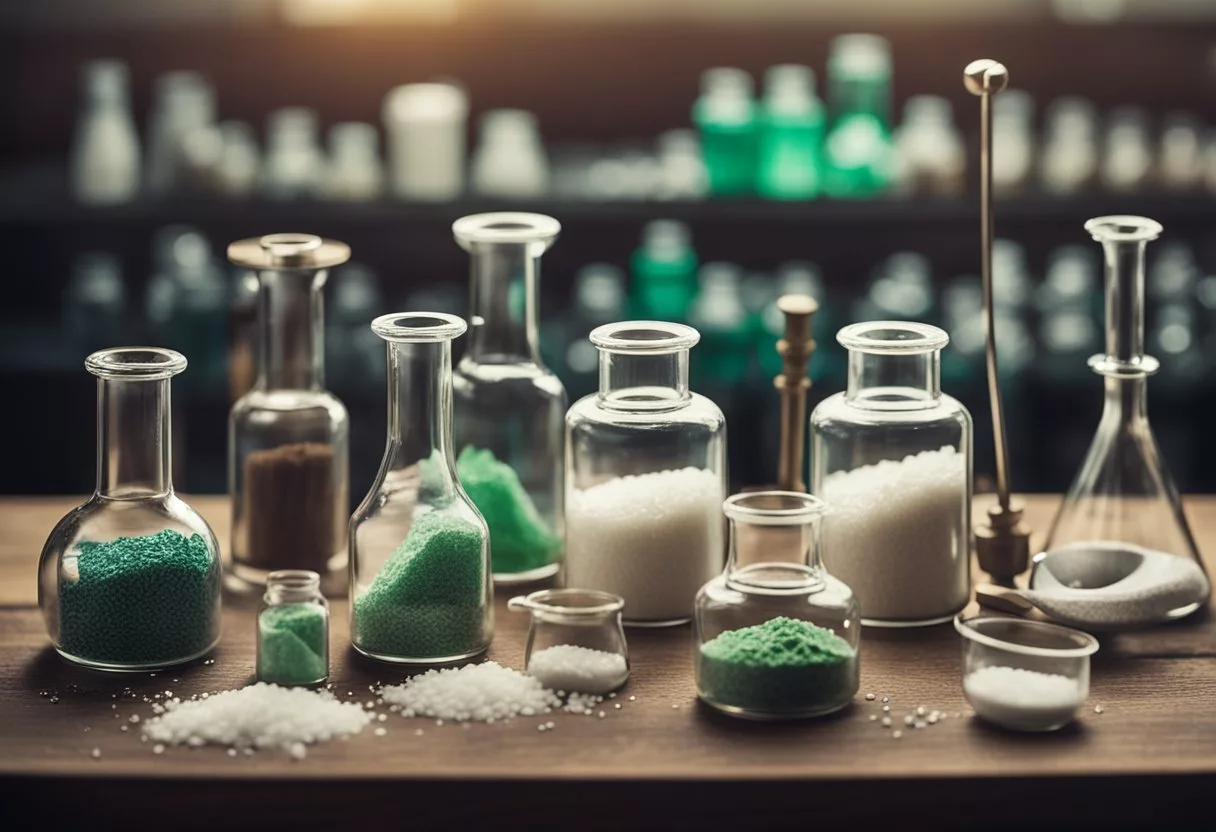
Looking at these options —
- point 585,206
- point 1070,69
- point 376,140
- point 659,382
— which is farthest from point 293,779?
point 1070,69

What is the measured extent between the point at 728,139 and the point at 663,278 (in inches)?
9.8

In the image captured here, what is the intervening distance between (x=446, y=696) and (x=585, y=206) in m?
1.60

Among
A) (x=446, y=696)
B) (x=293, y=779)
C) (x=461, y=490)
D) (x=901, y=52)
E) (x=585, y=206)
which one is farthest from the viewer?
(x=901, y=52)

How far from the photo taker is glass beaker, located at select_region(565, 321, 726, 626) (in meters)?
1.31

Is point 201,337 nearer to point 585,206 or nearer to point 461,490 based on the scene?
point 585,206

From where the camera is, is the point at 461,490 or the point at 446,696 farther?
the point at 461,490

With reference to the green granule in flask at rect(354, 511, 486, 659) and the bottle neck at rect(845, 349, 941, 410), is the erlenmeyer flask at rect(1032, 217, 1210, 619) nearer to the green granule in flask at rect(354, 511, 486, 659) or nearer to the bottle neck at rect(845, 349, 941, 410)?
the bottle neck at rect(845, 349, 941, 410)

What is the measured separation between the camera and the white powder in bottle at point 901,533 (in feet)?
4.28

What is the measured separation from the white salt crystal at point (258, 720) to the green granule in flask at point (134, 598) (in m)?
0.09

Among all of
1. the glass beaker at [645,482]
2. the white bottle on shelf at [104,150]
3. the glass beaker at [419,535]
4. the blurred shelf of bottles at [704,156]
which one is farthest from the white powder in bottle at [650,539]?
the white bottle on shelf at [104,150]

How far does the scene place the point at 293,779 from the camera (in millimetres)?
1042

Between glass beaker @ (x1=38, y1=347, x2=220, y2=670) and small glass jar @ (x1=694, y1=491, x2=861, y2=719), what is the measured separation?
0.38 meters

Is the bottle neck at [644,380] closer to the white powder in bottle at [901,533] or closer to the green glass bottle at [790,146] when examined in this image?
the white powder in bottle at [901,533]

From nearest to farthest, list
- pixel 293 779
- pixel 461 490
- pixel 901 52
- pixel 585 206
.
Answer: pixel 293 779, pixel 461 490, pixel 585 206, pixel 901 52
